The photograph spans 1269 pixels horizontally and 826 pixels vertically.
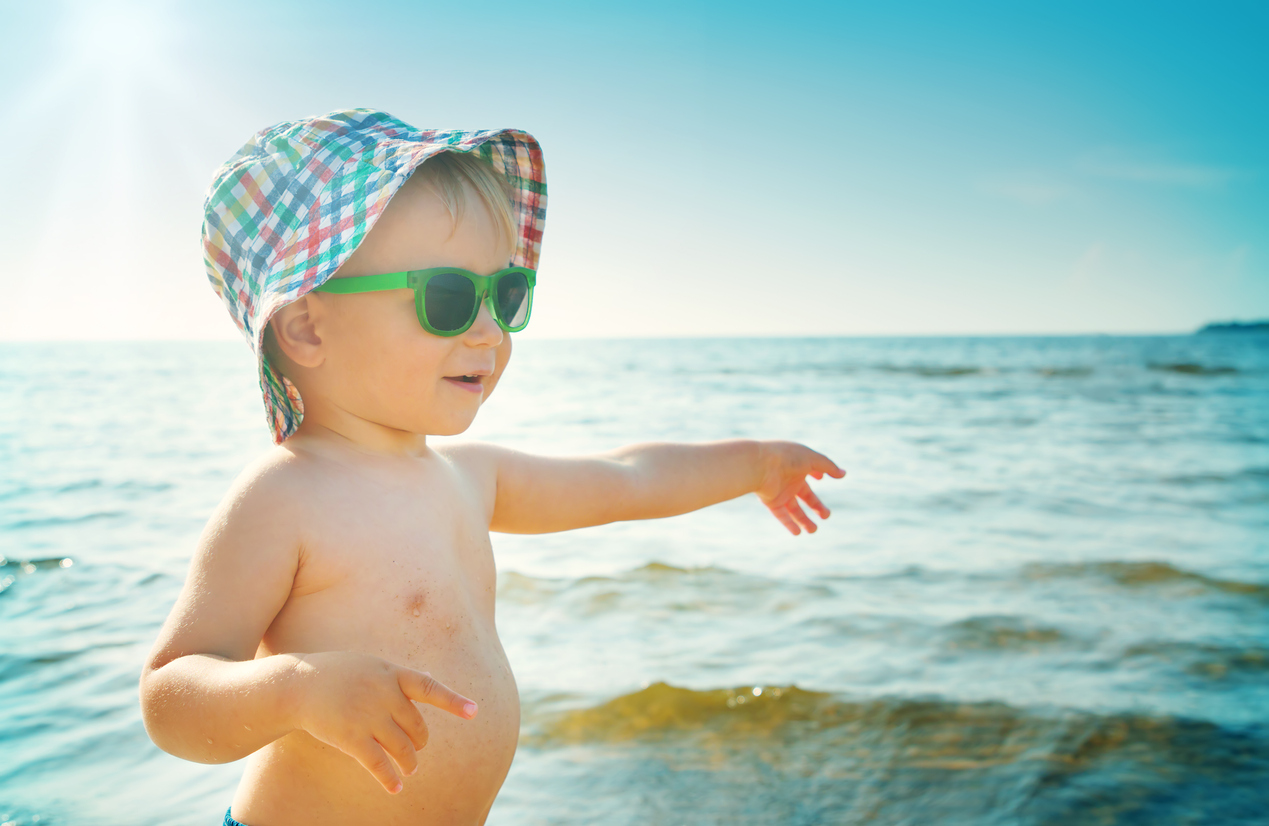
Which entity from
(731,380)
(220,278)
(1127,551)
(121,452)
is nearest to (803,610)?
(1127,551)

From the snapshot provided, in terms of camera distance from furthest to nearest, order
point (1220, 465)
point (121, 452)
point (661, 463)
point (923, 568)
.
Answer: point (121, 452), point (1220, 465), point (923, 568), point (661, 463)

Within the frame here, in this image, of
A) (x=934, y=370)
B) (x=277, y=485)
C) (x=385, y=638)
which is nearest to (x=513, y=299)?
(x=277, y=485)

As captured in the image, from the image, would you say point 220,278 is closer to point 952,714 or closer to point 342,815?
point 342,815

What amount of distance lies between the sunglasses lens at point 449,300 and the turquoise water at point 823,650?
1700 mm

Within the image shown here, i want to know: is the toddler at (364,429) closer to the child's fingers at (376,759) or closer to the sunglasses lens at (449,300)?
the sunglasses lens at (449,300)

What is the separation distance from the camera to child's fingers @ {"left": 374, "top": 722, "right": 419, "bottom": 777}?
1.06 meters

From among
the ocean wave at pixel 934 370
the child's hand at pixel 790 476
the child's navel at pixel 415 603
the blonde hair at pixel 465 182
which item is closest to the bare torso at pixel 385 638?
the child's navel at pixel 415 603

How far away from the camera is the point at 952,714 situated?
3105mm

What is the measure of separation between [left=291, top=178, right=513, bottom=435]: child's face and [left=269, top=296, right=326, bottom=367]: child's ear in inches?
0.4

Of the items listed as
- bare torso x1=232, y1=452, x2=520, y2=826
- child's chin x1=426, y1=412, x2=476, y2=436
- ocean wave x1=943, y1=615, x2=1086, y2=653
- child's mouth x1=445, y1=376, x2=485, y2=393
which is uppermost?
child's mouth x1=445, y1=376, x2=485, y2=393

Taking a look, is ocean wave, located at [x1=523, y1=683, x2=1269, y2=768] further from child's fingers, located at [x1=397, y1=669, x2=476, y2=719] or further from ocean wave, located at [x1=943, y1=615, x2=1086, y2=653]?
child's fingers, located at [x1=397, y1=669, x2=476, y2=719]

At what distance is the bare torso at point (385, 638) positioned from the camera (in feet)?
4.75

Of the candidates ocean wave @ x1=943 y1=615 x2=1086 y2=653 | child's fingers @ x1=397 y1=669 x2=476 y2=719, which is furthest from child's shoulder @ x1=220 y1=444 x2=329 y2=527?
ocean wave @ x1=943 y1=615 x2=1086 y2=653

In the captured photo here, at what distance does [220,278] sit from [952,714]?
286 cm
